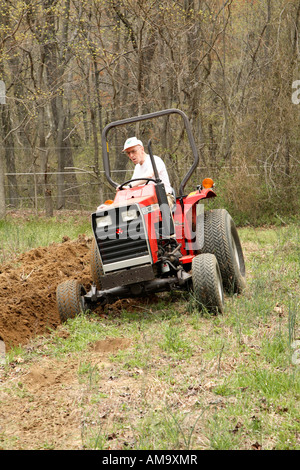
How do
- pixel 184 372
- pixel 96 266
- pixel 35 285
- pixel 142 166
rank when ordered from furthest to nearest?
1. pixel 35 285
2. pixel 142 166
3. pixel 96 266
4. pixel 184 372

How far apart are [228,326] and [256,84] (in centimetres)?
940

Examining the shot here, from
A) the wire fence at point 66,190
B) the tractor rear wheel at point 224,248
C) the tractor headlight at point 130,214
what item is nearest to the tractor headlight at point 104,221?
the tractor headlight at point 130,214

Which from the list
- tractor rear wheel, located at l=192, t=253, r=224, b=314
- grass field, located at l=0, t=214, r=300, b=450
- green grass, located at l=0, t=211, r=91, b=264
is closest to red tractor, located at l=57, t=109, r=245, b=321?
tractor rear wheel, located at l=192, t=253, r=224, b=314

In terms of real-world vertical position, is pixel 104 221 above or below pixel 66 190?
above

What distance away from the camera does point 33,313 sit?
5.89m

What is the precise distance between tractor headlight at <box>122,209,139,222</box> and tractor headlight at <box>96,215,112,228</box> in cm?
15

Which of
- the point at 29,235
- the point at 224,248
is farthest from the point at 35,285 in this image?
the point at 29,235

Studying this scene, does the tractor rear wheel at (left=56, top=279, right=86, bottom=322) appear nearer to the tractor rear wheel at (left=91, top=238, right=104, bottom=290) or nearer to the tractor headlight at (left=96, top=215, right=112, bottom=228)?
the tractor rear wheel at (left=91, top=238, right=104, bottom=290)

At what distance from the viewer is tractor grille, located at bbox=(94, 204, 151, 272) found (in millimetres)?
5426

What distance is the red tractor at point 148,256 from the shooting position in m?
5.41

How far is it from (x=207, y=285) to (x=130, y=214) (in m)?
1.01

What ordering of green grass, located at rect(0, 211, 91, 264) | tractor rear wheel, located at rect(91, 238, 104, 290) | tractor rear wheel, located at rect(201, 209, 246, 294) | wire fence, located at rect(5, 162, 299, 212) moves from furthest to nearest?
1. wire fence, located at rect(5, 162, 299, 212)
2. green grass, located at rect(0, 211, 91, 264)
3. tractor rear wheel, located at rect(201, 209, 246, 294)
4. tractor rear wheel, located at rect(91, 238, 104, 290)

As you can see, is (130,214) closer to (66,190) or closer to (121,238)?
(121,238)

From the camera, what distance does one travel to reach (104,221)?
5492mm
